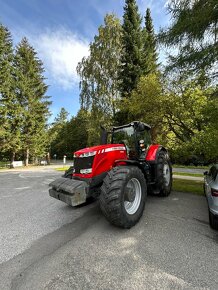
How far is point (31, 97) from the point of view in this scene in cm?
2559

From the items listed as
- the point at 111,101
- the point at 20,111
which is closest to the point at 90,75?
the point at 111,101

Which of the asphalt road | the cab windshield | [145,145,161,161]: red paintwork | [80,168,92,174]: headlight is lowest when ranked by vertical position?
the asphalt road

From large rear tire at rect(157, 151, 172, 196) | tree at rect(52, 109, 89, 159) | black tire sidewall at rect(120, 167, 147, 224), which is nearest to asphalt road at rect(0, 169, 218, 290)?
black tire sidewall at rect(120, 167, 147, 224)

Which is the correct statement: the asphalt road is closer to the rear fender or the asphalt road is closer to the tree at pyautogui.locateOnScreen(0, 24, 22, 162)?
the rear fender

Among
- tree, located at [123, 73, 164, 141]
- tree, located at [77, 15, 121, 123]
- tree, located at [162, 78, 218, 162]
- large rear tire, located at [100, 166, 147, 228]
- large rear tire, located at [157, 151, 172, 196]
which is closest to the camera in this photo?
large rear tire, located at [100, 166, 147, 228]

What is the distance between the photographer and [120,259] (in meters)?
2.60

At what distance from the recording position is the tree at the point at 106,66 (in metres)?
18.7

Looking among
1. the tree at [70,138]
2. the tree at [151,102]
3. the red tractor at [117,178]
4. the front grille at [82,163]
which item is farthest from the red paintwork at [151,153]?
the tree at [70,138]

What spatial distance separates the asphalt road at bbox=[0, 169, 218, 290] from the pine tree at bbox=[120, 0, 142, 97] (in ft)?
44.9

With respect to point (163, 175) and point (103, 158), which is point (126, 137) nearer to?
point (103, 158)

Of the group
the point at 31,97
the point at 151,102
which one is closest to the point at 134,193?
the point at 151,102

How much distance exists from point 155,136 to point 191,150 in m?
4.30

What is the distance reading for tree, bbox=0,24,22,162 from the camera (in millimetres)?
21047

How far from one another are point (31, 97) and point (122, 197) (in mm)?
25611
